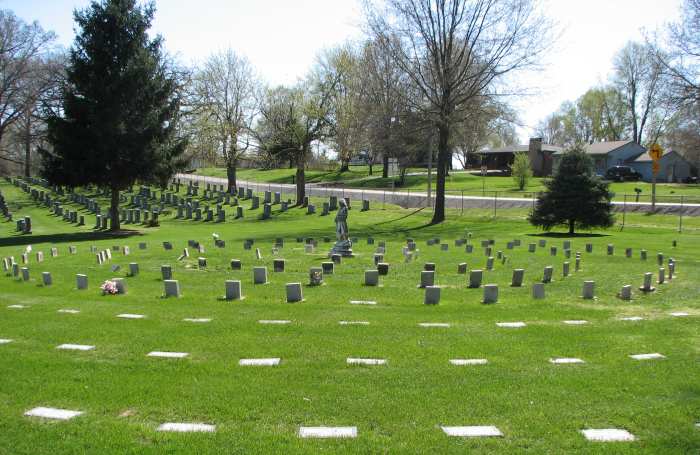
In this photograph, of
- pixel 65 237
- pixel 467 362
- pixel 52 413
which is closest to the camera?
pixel 52 413

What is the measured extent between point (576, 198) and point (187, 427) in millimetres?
25573

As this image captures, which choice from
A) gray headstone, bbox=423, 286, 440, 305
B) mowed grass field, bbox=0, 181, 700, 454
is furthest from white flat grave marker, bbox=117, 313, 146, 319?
gray headstone, bbox=423, 286, 440, 305

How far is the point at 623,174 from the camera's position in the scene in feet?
204

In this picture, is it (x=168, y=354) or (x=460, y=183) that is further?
(x=460, y=183)

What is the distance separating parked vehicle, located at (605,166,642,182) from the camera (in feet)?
204

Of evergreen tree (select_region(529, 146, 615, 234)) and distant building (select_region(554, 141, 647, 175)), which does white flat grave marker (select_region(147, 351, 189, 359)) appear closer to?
evergreen tree (select_region(529, 146, 615, 234))

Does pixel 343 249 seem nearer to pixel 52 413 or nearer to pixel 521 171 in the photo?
pixel 52 413

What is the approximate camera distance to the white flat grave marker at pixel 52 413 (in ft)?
19.2

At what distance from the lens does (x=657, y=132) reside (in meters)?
81.3

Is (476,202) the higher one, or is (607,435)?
(476,202)

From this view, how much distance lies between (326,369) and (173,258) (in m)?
12.9

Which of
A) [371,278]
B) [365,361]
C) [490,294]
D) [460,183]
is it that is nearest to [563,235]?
[371,278]

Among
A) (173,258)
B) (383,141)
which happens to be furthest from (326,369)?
(383,141)

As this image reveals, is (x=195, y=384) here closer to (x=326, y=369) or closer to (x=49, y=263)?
(x=326, y=369)
